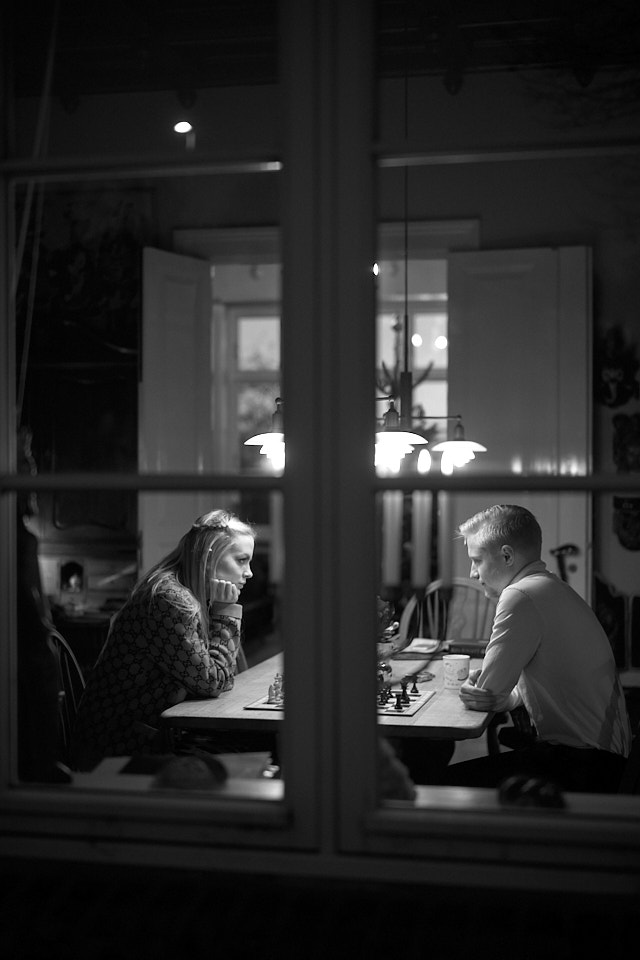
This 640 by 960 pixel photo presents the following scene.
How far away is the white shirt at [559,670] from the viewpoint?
3.24 metres

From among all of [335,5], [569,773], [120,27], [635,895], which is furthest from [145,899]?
Result: [120,27]

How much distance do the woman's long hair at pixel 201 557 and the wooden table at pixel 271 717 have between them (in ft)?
1.04

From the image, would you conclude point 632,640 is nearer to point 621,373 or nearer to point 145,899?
point 621,373

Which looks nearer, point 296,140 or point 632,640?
point 296,140

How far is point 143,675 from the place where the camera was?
11.2 feet

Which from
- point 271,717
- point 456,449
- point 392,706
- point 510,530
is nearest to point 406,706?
point 392,706

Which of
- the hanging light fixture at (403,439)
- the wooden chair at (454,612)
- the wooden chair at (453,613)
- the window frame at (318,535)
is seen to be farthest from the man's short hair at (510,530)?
the window frame at (318,535)

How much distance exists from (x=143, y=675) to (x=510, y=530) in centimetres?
131

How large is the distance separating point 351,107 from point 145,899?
4.18ft

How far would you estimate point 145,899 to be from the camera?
1621mm

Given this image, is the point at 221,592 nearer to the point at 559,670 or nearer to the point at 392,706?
the point at 392,706

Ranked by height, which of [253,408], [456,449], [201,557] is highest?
[253,408]

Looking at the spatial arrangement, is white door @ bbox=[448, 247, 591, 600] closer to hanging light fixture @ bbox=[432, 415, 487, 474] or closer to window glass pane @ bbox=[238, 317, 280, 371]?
hanging light fixture @ bbox=[432, 415, 487, 474]

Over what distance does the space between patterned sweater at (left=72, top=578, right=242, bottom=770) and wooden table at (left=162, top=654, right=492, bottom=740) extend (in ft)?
0.23
